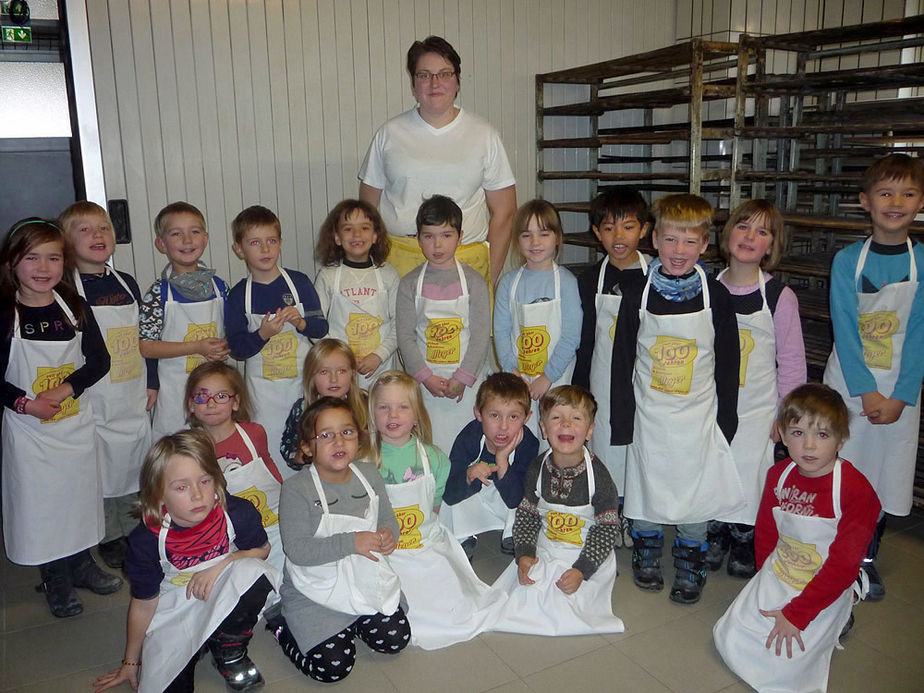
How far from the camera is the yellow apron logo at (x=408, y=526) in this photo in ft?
8.02

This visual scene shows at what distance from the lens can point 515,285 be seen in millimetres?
2893

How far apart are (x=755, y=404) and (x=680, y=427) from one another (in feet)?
1.02

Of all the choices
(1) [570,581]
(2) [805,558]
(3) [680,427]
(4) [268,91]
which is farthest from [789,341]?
(4) [268,91]

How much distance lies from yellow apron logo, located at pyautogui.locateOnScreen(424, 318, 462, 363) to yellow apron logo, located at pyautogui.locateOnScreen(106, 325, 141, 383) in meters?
1.10

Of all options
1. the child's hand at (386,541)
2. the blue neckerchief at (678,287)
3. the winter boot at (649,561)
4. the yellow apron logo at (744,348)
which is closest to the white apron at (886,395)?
the yellow apron logo at (744,348)

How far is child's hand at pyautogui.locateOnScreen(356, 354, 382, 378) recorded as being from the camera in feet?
9.68

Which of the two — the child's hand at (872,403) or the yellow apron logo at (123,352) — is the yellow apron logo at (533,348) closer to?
the child's hand at (872,403)

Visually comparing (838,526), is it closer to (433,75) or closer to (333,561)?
(333,561)

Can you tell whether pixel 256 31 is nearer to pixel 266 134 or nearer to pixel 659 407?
pixel 266 134

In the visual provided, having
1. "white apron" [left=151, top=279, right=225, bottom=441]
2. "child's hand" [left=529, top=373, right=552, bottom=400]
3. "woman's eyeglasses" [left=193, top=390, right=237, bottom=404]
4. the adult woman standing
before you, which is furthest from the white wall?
"child's hand" [left=529, top=373, right=552, bottom=400]

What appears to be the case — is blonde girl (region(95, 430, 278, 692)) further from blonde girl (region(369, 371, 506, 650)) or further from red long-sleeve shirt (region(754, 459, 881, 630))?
red long-sleeve shirt (region(754, 459, 881, 630))

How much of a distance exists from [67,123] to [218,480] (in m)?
2.76

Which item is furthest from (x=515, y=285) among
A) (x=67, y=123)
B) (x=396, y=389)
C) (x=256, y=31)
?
(x=67, y=123)

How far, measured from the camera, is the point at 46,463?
2439mm
